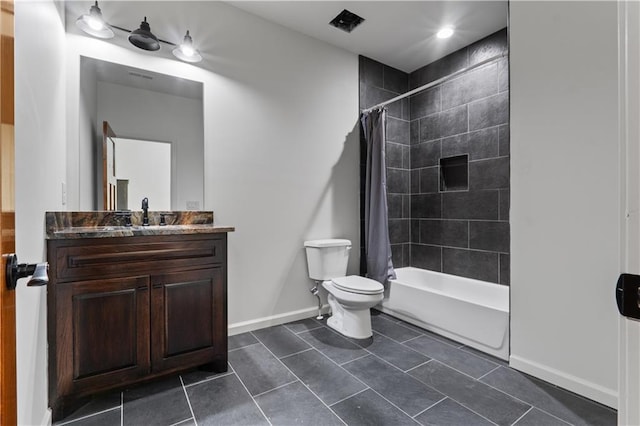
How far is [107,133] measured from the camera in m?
2.11

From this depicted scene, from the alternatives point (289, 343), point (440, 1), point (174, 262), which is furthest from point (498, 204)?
point (174, 262)

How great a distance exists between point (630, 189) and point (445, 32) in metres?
2.94

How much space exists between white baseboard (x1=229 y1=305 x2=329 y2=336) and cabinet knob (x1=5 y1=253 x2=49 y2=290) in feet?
6.65

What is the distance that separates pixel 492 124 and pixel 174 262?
9.42 feet

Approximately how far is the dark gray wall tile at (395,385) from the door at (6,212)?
1579mm

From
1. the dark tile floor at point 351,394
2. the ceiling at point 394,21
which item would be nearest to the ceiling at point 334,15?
the ceiling at point 394,21

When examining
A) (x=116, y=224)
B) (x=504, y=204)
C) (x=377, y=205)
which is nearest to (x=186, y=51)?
(x=116, y=224)

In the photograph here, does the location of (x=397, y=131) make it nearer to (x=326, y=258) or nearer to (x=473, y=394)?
(x=326, y=258)

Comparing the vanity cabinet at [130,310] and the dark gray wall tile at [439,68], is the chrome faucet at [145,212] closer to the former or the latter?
the vanity cabinet at [130,310]

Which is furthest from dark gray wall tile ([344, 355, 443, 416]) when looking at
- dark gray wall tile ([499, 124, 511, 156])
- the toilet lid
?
dark gray wall tile ([499, 124, 511, 156])

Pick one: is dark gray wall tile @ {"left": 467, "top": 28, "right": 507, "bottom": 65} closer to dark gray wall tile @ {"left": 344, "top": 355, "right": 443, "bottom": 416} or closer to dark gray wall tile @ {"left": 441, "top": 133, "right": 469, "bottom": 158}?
dark gray wall tile @ {"left": 441, "top": 133, "right": 469, "bottom": 158}

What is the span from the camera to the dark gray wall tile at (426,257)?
331 centimetres

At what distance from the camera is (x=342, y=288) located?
7.95 feet

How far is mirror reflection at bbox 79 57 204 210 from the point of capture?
202 centimetres
